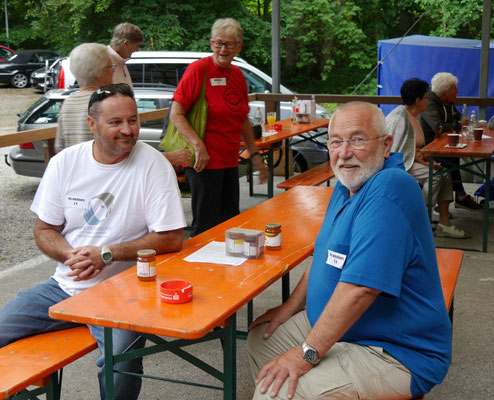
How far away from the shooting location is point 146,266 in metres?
2.54

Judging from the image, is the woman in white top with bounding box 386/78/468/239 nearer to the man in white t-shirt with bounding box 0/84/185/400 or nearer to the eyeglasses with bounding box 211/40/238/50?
the eyeglasses with bounding box 211/40/238/50

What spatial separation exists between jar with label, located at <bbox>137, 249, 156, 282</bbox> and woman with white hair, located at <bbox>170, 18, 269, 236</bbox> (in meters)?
2.17

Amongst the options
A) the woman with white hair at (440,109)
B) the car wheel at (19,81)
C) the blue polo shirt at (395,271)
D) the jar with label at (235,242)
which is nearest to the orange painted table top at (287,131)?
the woman with white hair at (440,109)

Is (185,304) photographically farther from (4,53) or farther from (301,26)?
(4,53)

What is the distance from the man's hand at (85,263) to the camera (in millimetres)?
2803

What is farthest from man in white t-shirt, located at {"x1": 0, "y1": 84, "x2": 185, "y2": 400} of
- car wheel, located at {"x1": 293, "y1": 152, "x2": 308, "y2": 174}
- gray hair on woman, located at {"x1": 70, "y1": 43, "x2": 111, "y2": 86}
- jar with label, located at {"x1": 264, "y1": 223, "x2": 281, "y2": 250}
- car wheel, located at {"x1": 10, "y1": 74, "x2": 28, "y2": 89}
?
car wheel, located at {"x1": 10, "y1": 74, "x2": 28, "y2": 89}

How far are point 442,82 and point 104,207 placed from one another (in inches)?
195

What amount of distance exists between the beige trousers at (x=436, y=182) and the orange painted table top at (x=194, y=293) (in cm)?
333

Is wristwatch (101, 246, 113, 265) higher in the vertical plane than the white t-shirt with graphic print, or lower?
lower

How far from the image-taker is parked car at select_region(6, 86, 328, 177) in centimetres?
847

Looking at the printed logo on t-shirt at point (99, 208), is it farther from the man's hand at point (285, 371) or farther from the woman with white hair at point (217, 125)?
the woman with white hair at point (217, 125)

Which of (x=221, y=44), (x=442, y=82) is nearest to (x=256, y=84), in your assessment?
(x=442, y=82)

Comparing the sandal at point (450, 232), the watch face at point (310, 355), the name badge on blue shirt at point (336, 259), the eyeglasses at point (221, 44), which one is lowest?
the sandal at point (450, 232)

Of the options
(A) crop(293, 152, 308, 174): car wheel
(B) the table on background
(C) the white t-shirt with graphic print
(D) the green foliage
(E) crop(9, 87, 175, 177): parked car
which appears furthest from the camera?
(D) the green foliage
